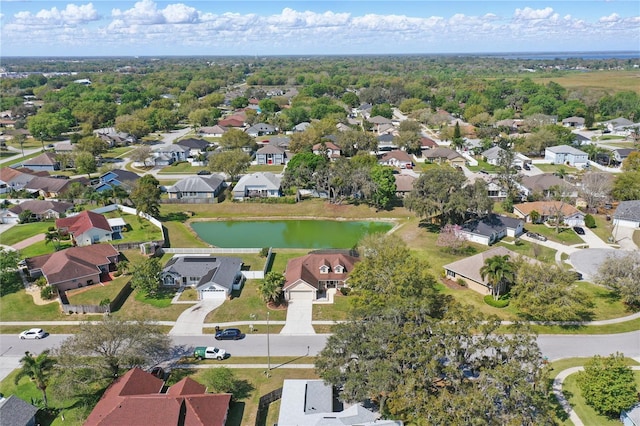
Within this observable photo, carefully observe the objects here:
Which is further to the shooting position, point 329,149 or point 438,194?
point 329,149

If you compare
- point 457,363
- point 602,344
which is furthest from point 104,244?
point 602,344

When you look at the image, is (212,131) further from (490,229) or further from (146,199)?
(490,229)

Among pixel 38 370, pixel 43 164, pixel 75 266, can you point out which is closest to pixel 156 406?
pixel 38 370

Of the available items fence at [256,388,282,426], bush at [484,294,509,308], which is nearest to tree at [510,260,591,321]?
bush at [484,294,509,308]

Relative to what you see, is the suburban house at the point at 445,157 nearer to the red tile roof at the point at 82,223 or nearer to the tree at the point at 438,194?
the tree at the point at 438,194

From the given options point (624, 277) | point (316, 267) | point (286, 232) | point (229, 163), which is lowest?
point (286, 232)

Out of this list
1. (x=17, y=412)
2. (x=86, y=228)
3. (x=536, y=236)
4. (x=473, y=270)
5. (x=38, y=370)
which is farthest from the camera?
(x=536, y=236)

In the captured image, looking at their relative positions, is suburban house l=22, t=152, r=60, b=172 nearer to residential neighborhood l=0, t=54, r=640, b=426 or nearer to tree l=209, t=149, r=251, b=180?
residential neighborhood l=0, t=54, r=640, b=426
